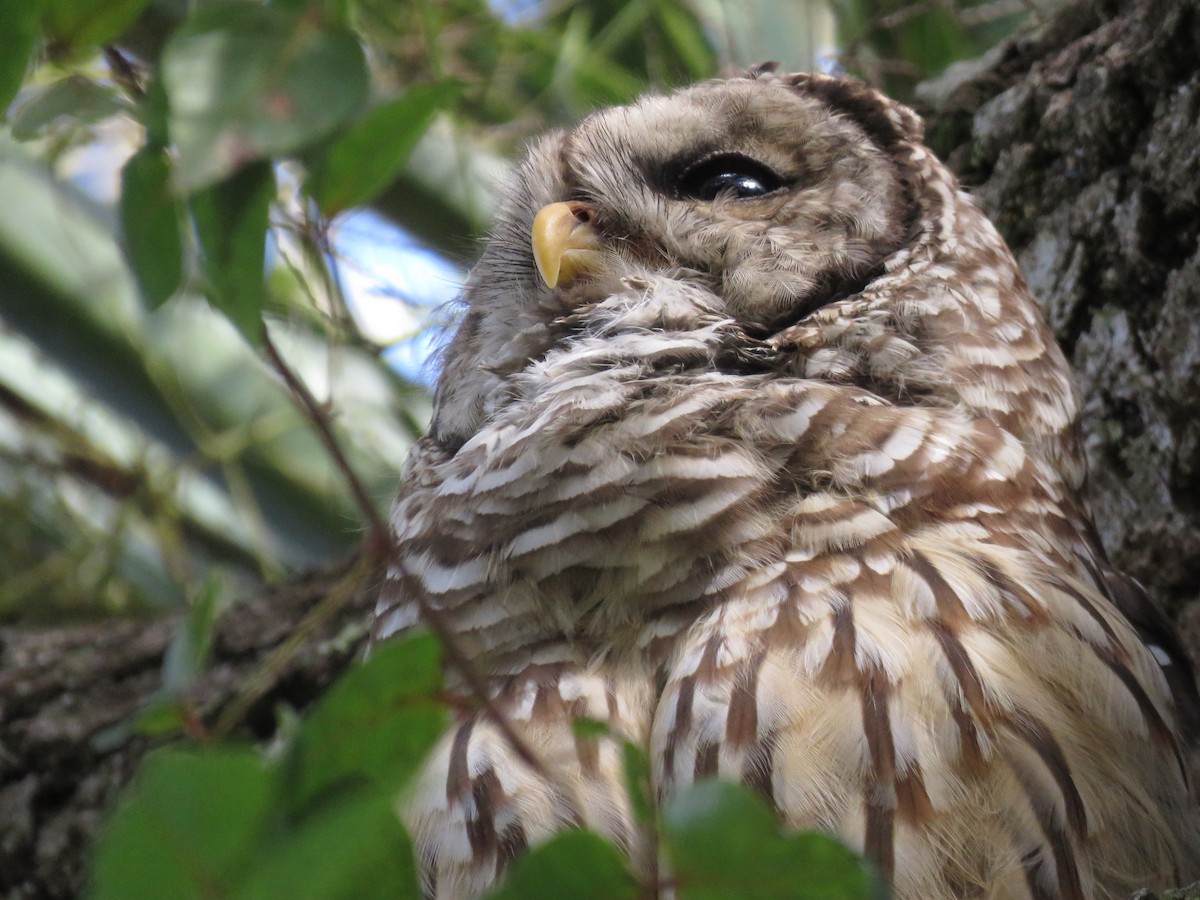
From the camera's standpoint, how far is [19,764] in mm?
2771

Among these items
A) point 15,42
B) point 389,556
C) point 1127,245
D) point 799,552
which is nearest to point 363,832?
point 389,556

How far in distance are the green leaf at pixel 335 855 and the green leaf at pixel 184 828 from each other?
0.02 metres

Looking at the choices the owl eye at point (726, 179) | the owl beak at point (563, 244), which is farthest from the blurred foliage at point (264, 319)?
the owl eye at point (726, 179)

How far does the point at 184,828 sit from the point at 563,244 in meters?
1.48

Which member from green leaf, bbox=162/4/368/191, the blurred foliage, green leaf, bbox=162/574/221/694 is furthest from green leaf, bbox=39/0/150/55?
green leaf, bbox=162/574/221/694

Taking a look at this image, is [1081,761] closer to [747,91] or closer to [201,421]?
[747,91]

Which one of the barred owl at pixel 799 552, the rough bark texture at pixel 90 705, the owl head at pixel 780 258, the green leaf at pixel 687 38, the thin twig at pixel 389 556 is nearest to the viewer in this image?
the thin twig at pixel 389 556

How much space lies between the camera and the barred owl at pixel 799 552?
1.36m

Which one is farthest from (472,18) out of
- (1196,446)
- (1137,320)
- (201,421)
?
(1196,446)

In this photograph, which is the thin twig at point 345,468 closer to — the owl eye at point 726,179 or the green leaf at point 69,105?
the green leaf at point 69,105

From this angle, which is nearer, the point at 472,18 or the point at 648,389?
the point at 648,389

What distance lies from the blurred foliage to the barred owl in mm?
317

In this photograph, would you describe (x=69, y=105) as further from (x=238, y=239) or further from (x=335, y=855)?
(x=335, y=855)

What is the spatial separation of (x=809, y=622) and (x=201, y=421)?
2.28m
